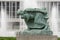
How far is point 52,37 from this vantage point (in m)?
18.7

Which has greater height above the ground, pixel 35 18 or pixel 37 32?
pixel 35 18

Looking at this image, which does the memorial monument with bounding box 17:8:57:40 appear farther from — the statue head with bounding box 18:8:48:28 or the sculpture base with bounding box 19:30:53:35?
the sculpture base with bounding box 19:30:53:35

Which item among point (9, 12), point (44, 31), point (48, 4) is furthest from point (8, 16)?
point (44, 31)

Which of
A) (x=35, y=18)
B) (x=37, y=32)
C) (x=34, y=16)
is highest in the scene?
(x=34, y=16)

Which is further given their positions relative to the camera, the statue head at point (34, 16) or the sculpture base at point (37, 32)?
the statue head at point (34, 16)

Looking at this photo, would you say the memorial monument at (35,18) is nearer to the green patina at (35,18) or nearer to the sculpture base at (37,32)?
the green patina at (35,18)

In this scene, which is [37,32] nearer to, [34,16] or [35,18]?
[35,18]

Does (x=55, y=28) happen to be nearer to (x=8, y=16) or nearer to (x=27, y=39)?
(x=8, y=16)

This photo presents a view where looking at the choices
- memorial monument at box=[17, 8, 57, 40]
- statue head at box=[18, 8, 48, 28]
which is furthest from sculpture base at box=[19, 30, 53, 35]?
statue head at box=[18, 8, 48, 28]

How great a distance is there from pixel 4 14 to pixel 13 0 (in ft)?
7.02

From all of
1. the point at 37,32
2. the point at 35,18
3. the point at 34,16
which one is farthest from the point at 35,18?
the point at 37,32

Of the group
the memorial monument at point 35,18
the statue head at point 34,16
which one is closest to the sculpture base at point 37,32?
the memorial monument at point 35,18

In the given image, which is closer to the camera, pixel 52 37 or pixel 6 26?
pixel 52 37

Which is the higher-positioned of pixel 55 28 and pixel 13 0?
pixel 13 0
